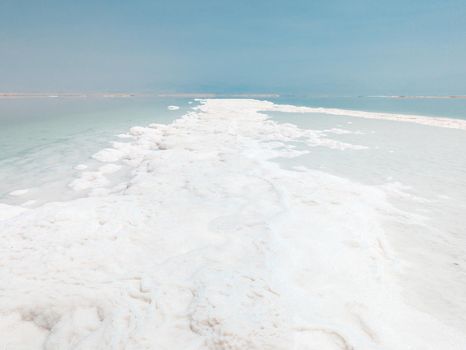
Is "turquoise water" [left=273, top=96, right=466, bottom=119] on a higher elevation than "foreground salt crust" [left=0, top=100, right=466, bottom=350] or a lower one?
higher

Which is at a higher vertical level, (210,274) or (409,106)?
(409,106)

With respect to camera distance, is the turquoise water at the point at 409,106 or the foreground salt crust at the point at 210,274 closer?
the foreground salt crust at the point at 210,274

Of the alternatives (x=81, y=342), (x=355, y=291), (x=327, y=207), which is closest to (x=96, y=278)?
(x=81, y=342)

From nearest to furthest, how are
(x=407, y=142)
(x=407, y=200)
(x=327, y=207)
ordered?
(x=327, y=207)
(x=407, y=200)
(x=407, y=142)

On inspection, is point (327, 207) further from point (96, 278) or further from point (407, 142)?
point (407, 142)

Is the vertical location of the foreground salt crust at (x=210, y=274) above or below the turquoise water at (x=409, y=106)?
below

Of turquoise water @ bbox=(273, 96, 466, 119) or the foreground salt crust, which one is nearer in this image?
the foreground salt crust

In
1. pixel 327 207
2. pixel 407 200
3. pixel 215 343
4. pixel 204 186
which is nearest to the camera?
pixel 215 343

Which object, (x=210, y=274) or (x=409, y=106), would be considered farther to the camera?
(x=409, y=106)
